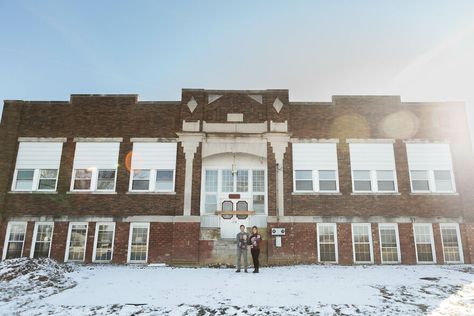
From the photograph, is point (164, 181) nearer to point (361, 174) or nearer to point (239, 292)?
point (239, 292)

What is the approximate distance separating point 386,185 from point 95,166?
14.7 metres

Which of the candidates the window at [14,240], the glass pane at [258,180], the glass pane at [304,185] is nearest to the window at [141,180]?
the glass pane at [258,180]

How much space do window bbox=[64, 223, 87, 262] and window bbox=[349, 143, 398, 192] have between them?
13408 mm

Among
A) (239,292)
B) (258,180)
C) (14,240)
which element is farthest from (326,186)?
(14,240)

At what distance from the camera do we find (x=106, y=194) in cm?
1702

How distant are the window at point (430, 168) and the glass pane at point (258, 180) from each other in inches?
294

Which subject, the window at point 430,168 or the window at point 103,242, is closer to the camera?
the window at point 103,242

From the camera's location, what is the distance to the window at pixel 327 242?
16.2m

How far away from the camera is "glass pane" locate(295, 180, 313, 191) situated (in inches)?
675

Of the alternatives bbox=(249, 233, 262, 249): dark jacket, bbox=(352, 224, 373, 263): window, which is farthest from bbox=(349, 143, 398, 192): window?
bbox=(249, 233, 262, 249): dark jacket

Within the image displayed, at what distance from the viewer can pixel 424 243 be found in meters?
16.5

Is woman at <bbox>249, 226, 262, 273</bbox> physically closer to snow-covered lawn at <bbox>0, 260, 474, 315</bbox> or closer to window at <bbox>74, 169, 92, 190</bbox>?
snow-covered lawn at <bbox>0, 260, 474, 315</bbox>

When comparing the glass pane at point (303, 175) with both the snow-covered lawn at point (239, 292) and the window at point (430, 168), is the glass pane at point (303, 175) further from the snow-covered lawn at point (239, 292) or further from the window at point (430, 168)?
the window at point (430, 168)

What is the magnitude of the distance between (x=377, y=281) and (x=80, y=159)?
14.6 m
